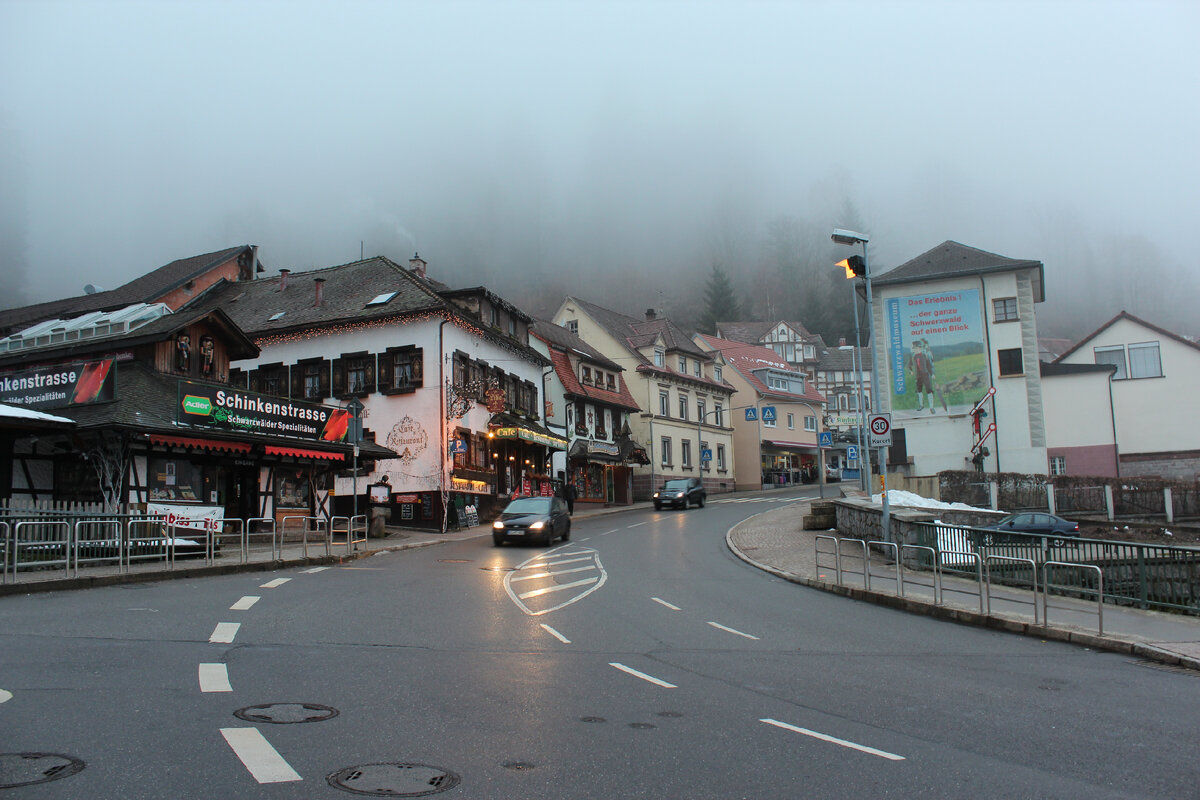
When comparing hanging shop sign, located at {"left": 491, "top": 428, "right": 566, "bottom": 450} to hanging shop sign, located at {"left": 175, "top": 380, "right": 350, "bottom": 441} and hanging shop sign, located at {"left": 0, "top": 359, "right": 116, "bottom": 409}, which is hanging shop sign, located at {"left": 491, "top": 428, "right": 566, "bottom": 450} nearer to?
hanging shop sign, located at {"left": 175, "top": 380, "right": 350, "bottom": 441}

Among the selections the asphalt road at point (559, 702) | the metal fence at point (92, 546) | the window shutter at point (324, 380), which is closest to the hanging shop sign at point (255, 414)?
the metal fence at point (92, 546)

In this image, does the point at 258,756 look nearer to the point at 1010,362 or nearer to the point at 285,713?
the point at 285,713

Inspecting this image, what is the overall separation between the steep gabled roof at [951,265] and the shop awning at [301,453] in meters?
29.2

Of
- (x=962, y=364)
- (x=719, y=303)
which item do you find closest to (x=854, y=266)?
(x=962, y=364)

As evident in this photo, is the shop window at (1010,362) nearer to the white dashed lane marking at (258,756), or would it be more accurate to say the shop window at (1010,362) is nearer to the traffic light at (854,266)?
the traffic light at (854,266)

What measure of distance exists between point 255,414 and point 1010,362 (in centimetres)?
3493

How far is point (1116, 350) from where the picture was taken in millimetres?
48750

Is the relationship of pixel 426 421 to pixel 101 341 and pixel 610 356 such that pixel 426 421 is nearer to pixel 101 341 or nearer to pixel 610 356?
pixel 101 341

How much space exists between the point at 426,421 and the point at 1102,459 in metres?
34.7

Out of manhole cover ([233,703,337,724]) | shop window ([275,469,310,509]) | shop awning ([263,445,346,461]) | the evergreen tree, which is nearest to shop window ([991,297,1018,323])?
shop awning ([263,445,346,461])

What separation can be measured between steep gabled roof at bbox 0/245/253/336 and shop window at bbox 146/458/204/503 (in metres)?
18.5

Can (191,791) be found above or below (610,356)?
below

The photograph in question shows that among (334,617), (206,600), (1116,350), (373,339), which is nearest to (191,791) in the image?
(334,617)

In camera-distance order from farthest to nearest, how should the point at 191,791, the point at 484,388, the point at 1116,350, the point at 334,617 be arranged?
the point at 1116,350 → the point at 484,388 → the point at 334,617 → the point at 191,791
